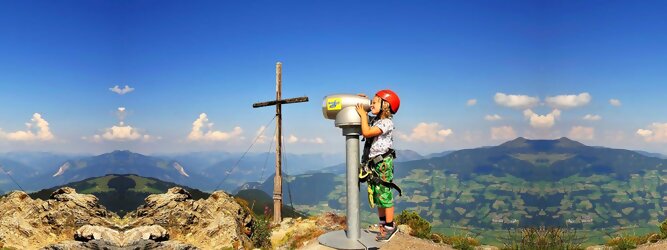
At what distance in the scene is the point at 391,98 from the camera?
30.1 feet

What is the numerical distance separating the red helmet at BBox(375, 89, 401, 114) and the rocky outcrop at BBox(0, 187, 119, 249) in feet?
27.4

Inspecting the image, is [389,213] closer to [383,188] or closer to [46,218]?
[383,188]

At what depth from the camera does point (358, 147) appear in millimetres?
9477

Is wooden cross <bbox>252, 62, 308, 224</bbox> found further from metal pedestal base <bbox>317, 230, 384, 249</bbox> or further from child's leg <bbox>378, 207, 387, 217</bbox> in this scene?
child's leg <bbox>378, 207, 387, 217</bbox>

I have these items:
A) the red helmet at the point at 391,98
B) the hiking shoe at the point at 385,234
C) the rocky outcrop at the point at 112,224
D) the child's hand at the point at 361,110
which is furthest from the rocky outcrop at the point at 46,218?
the red helmet at the point at 391,98

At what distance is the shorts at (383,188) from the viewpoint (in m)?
9.12

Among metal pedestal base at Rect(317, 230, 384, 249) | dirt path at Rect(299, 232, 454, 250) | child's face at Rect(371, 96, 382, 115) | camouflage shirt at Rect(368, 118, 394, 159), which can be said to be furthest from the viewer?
dirt path at Rect(299, 232, 454, 250)

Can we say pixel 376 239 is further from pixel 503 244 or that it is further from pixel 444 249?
pixel 503 244

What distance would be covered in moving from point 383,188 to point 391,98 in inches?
73.5

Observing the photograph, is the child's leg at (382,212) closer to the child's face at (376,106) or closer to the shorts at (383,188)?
the shorts at (383,188)

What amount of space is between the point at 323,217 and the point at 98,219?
743cm

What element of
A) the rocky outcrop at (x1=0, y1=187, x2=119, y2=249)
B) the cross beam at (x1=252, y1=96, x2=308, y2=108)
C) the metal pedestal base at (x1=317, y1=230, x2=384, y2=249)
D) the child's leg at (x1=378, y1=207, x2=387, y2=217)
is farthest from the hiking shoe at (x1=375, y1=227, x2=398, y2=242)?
the cross beam at (x1=252, y1=96, x2=308, y2=108)

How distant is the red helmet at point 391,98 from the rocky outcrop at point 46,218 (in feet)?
27.4

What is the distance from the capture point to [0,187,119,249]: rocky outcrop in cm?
1236
